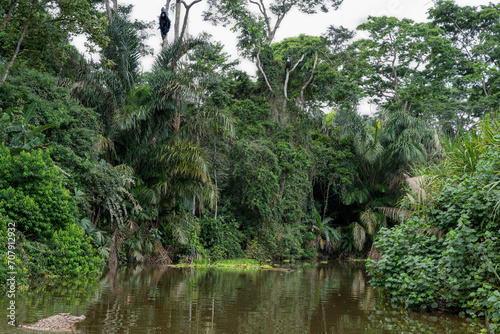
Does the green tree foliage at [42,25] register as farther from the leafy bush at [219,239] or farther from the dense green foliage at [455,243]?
the dense green foliage at [455,243]

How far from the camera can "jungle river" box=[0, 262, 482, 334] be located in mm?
4921

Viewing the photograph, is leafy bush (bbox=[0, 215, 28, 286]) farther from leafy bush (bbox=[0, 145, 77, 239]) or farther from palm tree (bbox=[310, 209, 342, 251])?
palm tree (bbox=[310, 209, 342, 251])

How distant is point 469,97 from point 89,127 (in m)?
19.8

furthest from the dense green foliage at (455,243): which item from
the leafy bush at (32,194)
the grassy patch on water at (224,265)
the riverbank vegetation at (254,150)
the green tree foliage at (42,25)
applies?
the green tree foliage at (42,25)

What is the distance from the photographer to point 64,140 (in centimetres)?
1145

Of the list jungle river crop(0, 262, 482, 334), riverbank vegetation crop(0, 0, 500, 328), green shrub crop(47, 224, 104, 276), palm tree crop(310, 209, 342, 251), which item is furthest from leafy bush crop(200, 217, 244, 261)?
jungle river crop(0, 262, 482, 334)

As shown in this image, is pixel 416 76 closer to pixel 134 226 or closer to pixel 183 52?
pixel 183 52

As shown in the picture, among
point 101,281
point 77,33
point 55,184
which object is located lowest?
point 101,281

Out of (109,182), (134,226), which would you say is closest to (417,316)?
(109,182)

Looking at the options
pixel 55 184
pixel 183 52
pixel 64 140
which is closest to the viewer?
pixel 55 184

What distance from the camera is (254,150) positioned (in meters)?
18.4

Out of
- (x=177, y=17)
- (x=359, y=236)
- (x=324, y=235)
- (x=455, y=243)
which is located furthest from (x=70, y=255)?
(x=359, y=236)

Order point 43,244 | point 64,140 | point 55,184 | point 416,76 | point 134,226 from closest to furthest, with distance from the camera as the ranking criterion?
point 43,244, point 55,184, point 64,140, point 134,226, point 416,76

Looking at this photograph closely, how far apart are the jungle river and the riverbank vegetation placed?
0.62 meters
